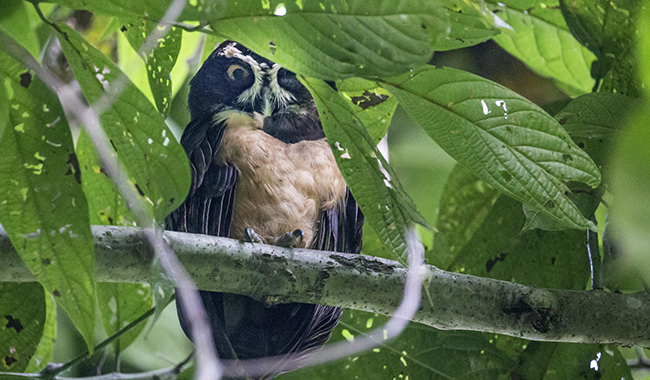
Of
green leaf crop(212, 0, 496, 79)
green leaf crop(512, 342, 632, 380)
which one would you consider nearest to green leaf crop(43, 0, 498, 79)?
green leaf crop(212, 0, 496, 79)

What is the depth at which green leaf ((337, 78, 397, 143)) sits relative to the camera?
1.53ft

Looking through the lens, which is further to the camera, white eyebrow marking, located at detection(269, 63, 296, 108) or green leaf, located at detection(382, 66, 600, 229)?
white eyebrow marking, located at detection(269, 63, 296, 108)

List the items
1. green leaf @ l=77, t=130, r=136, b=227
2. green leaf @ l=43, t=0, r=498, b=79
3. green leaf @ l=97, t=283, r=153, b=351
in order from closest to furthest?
green leaf @ l=43, t=0, r=498, b=79 < green leaf @ l=77, t=130, r=136, b=227 < green leaf @ l=97, t=283, r=153, b=351

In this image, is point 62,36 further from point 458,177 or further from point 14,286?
point 458,177

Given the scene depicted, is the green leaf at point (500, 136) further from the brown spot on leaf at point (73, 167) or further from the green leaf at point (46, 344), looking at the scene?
the green leaf at point (46, 344)

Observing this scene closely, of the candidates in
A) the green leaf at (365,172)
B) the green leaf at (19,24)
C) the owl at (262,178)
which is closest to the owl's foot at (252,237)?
the owl at (262,178)

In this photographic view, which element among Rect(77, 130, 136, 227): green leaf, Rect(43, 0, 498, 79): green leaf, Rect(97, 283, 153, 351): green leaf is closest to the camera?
Rect(43, 0, 498, 79): green leaf

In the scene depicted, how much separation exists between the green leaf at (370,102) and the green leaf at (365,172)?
9 cm

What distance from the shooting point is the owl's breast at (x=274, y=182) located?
498 mm

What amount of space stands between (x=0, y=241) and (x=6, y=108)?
10 centimetres

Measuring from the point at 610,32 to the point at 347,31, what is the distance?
0.44m

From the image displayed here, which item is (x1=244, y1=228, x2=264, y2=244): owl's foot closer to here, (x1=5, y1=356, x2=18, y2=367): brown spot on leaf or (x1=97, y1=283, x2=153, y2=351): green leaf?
(x1=97, y1=283, x2=153, y2=351): green leaf

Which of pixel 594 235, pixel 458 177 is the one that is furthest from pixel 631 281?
pixel 458 177

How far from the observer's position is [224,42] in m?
0.48
